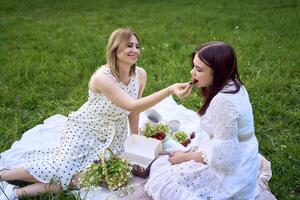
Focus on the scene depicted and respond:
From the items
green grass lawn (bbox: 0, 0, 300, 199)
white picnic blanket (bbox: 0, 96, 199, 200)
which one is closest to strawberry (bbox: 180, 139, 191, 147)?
white picnic blanket (bbox: 0, 96, 199, 200)

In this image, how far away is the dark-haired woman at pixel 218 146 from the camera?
289cm

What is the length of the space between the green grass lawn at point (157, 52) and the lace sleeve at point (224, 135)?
0.89 metres

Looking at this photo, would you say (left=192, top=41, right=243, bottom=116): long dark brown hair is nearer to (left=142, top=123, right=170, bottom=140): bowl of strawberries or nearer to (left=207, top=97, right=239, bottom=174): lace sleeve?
(left=207, top=97, right=239, bottom=174): lace sleeve

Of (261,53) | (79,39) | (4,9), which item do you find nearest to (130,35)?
(261,53)

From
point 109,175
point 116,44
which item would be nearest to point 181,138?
point 109,175

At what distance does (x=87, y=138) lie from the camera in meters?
3.72

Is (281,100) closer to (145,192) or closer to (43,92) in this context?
(145,192)

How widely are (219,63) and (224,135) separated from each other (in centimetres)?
51

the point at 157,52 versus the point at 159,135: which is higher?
the point at 157,52

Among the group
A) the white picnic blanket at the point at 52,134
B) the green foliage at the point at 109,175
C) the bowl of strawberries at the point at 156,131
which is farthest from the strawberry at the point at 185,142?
the green foliage at the point at 109,175

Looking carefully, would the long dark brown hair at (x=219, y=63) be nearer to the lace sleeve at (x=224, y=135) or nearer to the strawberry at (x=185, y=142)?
the lace sleeve at (x=224, y=135)

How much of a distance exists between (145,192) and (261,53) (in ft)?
12.5

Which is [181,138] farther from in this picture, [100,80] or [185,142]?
[100,80]

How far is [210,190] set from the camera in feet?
9.87
